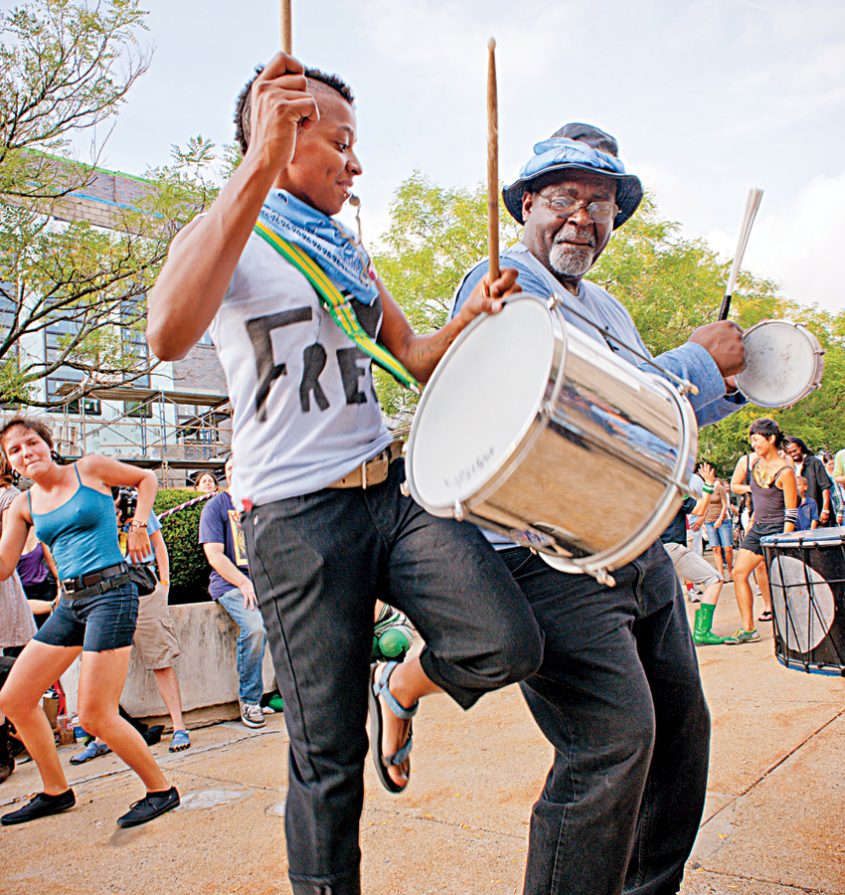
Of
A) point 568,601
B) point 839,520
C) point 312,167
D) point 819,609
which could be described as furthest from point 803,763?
point 839,520

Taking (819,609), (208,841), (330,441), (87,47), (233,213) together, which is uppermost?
(87,47)

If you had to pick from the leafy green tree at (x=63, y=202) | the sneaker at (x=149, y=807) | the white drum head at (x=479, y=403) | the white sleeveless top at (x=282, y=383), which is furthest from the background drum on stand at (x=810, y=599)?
the leafy green tree at (x=63, y=202)

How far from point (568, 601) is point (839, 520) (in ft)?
34.5

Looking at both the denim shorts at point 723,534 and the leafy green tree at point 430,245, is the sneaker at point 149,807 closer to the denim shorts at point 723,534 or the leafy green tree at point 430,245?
the denim shorts at point 723,534

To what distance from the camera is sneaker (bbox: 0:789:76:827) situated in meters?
4.23

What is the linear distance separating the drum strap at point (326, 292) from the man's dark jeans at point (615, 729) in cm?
66

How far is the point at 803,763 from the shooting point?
12.9ft

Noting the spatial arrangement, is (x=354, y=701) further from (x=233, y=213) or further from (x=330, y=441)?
(x=233, y=213)

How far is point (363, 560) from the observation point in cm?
199

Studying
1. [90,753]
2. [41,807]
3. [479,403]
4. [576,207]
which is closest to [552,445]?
[479,403]

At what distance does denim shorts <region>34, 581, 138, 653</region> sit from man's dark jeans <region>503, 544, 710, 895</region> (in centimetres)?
276

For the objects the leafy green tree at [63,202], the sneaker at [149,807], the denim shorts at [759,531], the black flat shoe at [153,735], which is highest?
the leafy green tree at [63,202]

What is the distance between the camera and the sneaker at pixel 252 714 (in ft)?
20.2

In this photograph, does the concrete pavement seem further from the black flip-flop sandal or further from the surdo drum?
the surdo drum
